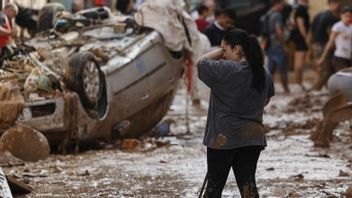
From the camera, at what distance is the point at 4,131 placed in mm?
9656

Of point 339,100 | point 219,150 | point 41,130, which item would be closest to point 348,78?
point 339,100

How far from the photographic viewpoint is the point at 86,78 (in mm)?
10766

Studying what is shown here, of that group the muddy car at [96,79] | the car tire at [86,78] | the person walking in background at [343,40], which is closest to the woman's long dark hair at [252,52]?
the muddy car at [96,79]

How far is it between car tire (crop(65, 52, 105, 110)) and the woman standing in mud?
14.3 feet

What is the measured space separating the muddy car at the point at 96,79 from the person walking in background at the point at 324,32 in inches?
227

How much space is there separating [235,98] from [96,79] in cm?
490

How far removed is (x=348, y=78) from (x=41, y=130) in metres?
3.44

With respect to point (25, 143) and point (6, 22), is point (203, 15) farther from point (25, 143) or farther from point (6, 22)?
point (25, 143)

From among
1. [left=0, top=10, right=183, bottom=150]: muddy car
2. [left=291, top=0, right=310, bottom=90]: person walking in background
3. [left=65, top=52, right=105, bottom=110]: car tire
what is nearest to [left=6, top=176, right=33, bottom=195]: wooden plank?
[left=0, top=10, right=183, bottom=150]: muddy car

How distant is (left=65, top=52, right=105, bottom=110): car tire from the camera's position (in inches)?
415

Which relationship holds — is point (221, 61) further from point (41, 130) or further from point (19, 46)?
point (19, 46)

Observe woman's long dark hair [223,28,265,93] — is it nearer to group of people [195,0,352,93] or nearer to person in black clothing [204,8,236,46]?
person in black clothing [204,8,236,46]

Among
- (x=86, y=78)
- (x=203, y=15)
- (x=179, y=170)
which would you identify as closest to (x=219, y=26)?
(x=86, y=78)

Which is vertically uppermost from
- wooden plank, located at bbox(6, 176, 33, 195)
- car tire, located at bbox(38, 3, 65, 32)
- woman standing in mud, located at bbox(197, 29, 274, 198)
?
woman standing in mud, located at bbox(197, 29, 274, 198)
